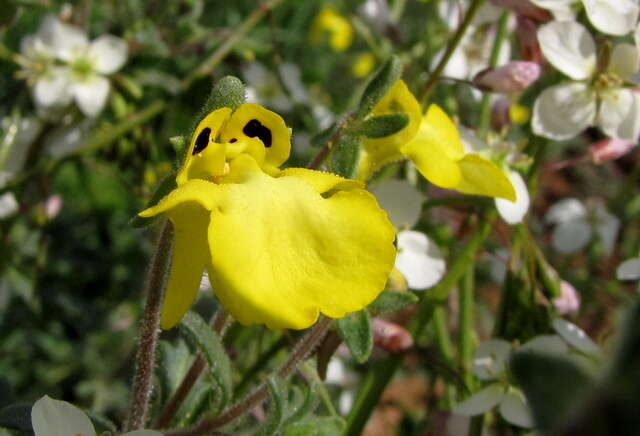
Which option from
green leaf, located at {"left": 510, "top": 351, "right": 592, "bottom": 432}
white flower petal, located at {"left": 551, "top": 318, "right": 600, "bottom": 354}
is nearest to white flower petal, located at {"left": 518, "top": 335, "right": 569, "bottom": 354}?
white flower petal, located at {"left": 551, "top": 318, "right": 600, "bottom": 354}

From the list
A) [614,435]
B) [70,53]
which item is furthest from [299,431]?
[70,53]

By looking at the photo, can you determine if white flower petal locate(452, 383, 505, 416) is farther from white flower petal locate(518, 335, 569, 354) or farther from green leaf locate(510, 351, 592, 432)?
green leaf locate(510, 351, 592, 432)

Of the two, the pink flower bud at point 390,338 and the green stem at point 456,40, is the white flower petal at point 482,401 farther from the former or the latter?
the green stem at point 456,40

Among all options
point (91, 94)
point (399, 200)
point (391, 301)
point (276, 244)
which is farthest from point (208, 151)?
point (91, 94)

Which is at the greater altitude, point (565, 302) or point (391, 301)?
point (391, 301)

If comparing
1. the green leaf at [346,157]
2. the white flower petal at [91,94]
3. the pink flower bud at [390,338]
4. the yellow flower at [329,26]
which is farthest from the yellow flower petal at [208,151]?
the yellow flower at [329,26]

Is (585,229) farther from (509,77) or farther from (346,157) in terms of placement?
(346,157)
